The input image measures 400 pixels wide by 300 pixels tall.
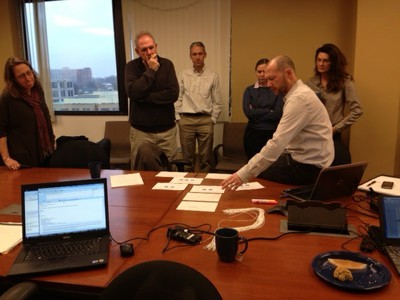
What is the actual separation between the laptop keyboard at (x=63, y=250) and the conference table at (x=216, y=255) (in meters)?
0.08

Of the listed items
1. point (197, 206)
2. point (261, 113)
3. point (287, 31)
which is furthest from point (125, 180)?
point (287, 31)

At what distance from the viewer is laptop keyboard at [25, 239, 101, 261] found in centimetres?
146

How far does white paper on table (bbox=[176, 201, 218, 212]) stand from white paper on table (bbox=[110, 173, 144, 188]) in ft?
1.75

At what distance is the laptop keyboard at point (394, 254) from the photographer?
1.33 m

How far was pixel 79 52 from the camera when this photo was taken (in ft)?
16.6

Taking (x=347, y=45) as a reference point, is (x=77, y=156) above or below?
below

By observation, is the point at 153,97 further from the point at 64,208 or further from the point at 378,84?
the point at 378,84

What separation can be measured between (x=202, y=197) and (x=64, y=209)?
2.63ft

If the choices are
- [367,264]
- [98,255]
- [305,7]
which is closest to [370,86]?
[305,7]

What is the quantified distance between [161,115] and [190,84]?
123 centimetres

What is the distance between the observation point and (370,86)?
3.72 m

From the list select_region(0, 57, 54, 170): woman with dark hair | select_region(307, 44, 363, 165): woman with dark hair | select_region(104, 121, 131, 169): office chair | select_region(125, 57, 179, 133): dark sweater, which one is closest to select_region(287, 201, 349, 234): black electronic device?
select_region(125, 57, 179, 133): dark sweater

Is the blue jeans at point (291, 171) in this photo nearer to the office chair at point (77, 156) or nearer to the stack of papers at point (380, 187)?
the stack of papers at point (380, 187)

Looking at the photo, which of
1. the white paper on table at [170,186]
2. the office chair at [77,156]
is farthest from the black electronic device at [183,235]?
the office chair at [77,156]
